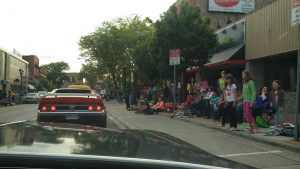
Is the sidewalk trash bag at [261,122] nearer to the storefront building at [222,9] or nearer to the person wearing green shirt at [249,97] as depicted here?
the person wearing green shirt at [249,97]

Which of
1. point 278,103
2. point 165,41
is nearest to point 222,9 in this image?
point 165,41

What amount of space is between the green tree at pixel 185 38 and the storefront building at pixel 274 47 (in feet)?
6.92

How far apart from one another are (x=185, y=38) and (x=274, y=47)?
5015 mm

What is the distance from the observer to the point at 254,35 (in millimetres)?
24328

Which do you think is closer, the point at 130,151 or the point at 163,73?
the point at 130,151

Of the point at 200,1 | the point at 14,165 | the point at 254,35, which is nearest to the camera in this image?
the point at 14,165

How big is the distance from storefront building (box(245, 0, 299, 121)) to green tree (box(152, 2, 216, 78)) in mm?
2109

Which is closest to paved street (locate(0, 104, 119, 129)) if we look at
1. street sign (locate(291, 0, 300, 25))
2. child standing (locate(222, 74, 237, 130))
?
child standing (locate(222, 74, 237, 130))

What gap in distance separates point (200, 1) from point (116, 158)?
36.5 meters

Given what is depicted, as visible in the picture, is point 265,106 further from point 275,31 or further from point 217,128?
point 275,31

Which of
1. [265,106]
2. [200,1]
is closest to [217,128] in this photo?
[265,106]

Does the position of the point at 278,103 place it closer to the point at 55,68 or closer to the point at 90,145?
the point at 90,145

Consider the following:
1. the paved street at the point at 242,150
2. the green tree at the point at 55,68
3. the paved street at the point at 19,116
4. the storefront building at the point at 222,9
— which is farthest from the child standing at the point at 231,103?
the green tree at the point at 55,68

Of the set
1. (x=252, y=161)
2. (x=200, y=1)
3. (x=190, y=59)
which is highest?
(x=200, y=1)
